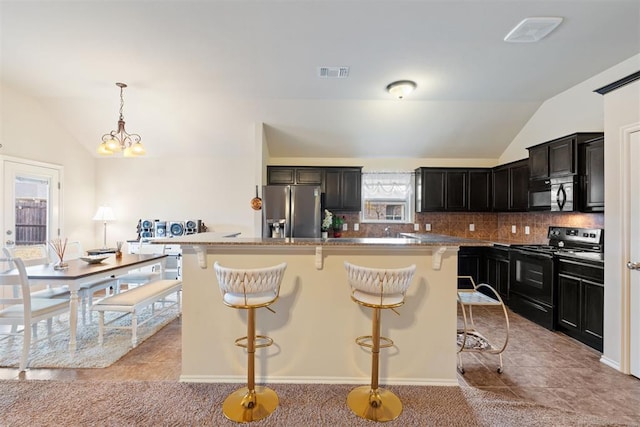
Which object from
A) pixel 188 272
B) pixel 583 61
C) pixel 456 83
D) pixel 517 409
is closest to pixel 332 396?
pixel 517 409

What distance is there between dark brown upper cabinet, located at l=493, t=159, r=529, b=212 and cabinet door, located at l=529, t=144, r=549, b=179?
0.45 m

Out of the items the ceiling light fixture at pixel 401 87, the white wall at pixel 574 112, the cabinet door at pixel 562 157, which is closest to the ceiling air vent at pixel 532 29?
the ceiling light fixture at pixel 401 87

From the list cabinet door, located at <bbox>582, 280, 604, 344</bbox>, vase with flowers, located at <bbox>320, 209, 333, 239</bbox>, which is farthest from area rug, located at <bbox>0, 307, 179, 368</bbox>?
cabinet door, located at <bbox>582, 280, 604, 344</bbox>

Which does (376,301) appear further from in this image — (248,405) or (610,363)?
(610,363)

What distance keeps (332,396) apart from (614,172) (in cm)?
297

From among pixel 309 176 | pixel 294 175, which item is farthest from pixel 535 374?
pixel 294 175

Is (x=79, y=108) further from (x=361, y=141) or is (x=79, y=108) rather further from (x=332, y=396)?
(x=332, y=396)

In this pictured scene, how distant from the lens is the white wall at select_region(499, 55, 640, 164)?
3023mm

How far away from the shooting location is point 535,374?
2301mm

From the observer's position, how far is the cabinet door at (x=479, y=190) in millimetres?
4914

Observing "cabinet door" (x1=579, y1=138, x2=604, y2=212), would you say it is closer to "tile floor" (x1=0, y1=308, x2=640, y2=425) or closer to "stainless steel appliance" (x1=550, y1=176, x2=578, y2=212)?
"stainless steel appliance" (x1=550, y1=176, x2=578, y2=212)

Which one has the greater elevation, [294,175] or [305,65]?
[305,65]

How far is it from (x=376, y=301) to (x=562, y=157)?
317 centimetres

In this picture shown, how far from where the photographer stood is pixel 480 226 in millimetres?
5141
